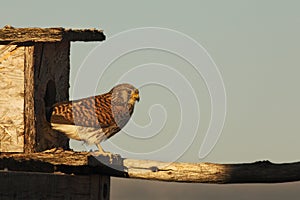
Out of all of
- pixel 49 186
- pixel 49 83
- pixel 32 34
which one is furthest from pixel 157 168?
pixel 49 83

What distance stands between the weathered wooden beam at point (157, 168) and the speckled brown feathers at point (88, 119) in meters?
1.22

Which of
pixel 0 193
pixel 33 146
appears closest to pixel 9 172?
pixel 0 193

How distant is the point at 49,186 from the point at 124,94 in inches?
99.2

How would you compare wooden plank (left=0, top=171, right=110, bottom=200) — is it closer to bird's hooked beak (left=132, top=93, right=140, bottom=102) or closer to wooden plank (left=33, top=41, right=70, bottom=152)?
wooden plank (left=33, top=41, right=70, bottom=152)

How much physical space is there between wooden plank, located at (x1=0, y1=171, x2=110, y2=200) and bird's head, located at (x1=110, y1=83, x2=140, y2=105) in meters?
1.51

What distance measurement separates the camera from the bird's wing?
9.88 m

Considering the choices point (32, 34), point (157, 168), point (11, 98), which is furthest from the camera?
point (11, 98)

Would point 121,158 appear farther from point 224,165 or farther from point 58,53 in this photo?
point 58,53

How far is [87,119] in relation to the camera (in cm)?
1001

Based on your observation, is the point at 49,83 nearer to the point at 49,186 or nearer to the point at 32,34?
the point at 32,34

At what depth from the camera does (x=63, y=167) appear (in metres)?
8.80

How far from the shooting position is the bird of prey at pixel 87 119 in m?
9.90

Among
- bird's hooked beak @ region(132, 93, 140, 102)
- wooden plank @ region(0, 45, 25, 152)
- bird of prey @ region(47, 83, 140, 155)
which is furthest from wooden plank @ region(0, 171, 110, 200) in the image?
bird's hooked beak @ region(132, 93, 140, 102)

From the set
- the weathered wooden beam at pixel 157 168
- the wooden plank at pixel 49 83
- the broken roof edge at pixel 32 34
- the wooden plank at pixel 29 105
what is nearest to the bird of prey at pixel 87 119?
the wooden plank at pixel 49 83
